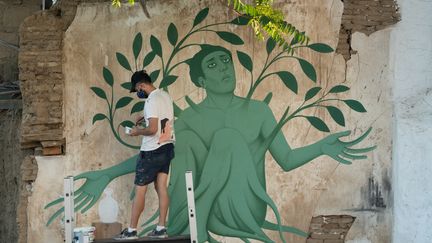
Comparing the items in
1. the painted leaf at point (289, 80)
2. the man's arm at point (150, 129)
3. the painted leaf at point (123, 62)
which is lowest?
the man's arm at point (150, 129)

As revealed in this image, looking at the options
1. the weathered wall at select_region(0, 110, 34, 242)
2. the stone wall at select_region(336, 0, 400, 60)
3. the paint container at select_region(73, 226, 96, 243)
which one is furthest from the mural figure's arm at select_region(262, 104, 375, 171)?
the weathered wall at select_region(0, 110, 34, 242)

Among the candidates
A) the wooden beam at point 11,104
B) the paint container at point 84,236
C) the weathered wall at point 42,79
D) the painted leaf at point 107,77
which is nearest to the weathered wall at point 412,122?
the painted leaf at point 107,77

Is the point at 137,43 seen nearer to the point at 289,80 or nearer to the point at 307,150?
the point at 289,80

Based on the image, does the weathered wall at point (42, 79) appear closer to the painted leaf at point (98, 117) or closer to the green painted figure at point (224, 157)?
the painted leaf at point (98, 117)

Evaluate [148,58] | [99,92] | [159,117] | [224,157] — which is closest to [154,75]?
[148,58]

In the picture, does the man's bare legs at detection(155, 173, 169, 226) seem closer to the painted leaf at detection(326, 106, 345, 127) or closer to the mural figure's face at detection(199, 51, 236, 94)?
the mural figure's face at detection(199, 51, 236, 94)

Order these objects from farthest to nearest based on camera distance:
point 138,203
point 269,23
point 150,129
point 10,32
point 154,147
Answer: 1. point 10,32
2. point 269,23
3. point 138,203
4. point 154,147
5. point 150,129

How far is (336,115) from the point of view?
8.86 metres

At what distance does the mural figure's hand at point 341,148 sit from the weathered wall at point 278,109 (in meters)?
0.07

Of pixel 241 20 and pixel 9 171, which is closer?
pixel 241 20

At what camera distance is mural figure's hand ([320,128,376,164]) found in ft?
29.0

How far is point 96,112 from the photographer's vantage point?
8.81 metres

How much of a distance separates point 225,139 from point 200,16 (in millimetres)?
1413

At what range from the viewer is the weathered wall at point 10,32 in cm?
1016
